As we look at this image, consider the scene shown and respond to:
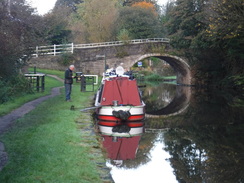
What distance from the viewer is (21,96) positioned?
47.1 feet

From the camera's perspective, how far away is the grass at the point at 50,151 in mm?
5086

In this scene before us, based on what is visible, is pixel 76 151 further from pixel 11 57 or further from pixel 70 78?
pixel 70 78

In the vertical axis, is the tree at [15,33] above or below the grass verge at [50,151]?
above

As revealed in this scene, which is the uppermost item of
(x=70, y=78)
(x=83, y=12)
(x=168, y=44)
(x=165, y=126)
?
(x=83, y=12)

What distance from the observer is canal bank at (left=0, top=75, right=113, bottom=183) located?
16.8 feet

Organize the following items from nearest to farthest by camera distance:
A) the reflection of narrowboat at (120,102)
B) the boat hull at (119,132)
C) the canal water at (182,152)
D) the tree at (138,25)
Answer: the canal water at (182,152)
the boat hull at (119,132)
the reflection of narrowboat at (120,102)
the tree at (138,25)

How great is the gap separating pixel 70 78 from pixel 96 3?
30319 mm

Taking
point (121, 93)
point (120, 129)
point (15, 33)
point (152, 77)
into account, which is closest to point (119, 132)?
point (120, 129)

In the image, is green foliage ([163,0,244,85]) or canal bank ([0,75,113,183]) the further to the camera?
green foliage ([163,0,244,85])

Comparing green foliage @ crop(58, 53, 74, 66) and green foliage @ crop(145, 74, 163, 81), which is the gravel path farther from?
green foliage @ crop(145, 74, 163, 81)

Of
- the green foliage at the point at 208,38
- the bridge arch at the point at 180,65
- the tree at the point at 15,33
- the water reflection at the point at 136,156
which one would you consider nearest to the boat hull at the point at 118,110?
the water reflection at the point at 136,156

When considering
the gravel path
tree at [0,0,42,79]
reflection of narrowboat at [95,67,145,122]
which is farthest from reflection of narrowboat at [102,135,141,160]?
tree at [0,0,42,79]

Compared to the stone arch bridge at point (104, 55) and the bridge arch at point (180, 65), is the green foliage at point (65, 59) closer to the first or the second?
the stone arch bridge at point (104, 55)

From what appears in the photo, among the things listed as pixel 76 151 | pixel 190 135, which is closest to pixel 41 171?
pixel 76 151
